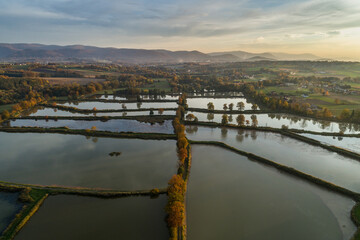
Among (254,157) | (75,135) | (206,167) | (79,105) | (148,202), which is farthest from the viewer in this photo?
(79,105)

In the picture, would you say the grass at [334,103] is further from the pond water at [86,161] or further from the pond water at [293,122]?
the pond water at [86,161]

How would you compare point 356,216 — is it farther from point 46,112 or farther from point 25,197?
point 46,112

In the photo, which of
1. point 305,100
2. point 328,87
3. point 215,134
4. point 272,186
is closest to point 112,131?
point 215,134

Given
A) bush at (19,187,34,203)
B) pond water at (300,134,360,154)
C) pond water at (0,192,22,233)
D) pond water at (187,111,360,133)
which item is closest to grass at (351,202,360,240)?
pond water at (300,134,360,154)

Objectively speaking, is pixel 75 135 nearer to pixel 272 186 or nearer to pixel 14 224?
pixel 14 224

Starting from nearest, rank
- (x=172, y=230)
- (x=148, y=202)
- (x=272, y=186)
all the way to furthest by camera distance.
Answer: (x=172, y=230) → (x=148, y=202) → (x=272, y=186)
